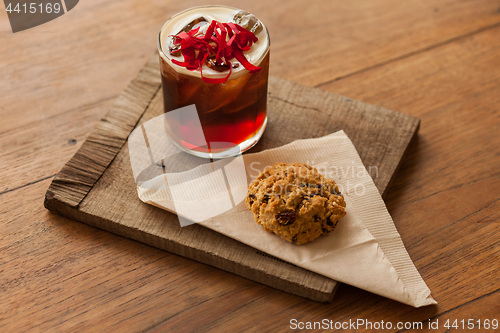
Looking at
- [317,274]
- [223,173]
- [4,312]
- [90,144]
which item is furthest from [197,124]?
[4,312]

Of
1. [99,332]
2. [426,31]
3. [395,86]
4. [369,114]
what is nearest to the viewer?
[99,332]

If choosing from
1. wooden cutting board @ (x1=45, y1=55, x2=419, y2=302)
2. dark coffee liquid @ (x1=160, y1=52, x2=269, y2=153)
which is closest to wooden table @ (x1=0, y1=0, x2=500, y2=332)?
wooden cutting board @ (x1=45, y1=55, x2=419, y2=302)

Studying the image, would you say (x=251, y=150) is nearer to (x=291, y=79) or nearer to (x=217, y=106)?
(x=217, y=106)

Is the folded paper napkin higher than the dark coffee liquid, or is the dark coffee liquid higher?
the dark coffee liquid

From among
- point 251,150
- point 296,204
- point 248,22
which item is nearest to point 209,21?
point 248,22

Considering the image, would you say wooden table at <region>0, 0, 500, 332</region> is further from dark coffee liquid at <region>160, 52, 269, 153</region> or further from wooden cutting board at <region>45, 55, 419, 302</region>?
dark coffee liquid at <region>160, 52, 269, 153</region>

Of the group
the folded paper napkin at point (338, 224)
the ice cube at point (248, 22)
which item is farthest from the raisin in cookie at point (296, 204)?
the ice cube at point (248, 22)

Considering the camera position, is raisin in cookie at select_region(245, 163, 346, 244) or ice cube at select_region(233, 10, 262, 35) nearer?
raisin in cookie at select_region(245, 163, 346, 244)

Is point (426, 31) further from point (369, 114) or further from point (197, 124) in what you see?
point (197, 124)
